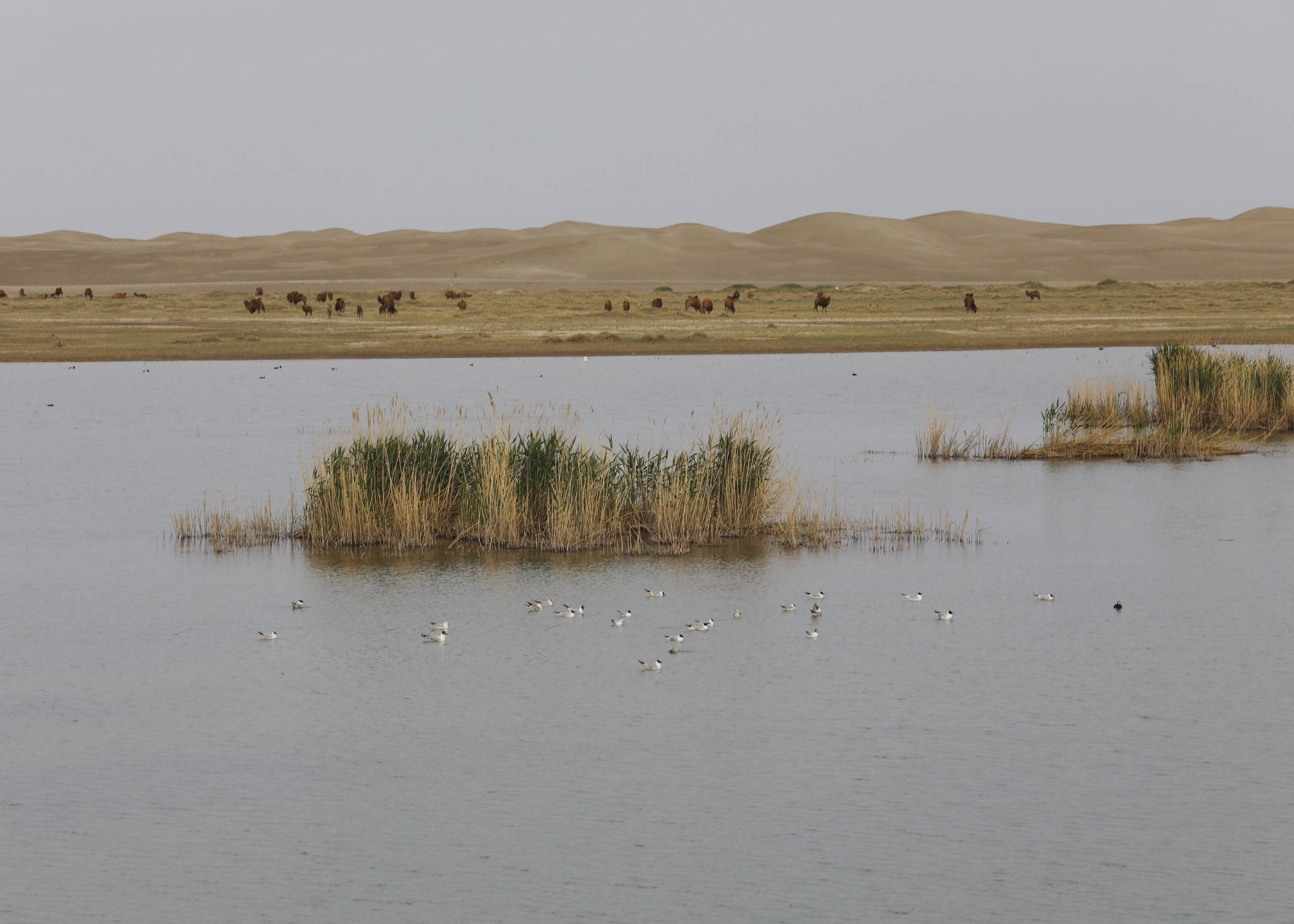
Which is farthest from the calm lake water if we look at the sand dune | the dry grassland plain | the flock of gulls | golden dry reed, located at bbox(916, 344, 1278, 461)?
the sand dune

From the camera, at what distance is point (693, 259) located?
17388 centimetres

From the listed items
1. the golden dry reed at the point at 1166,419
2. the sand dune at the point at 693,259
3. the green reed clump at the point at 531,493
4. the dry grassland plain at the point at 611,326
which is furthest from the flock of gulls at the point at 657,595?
the sand dune at the point at 693,259

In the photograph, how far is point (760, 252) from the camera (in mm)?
179125

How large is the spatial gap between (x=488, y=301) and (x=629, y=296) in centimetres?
1294

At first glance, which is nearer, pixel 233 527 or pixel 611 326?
pixel 233 527

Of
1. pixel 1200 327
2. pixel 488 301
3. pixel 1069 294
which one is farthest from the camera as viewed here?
pixel 1069 294

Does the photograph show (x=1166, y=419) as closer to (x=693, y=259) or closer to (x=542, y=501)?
(x=542, y=501)

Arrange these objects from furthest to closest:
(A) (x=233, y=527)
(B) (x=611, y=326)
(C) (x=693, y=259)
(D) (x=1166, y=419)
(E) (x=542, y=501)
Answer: (C) (x=693, y=259), (B) (x=611, y=326), (D) (x=1166, y=419), (A) (x=233, y=527), (E) (x=542, y=501)

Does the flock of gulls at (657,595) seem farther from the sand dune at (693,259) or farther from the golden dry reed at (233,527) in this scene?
the sand dune at (693,259)

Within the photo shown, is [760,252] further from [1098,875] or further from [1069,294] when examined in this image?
[1098,875]

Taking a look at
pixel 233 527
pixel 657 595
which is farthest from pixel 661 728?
pixel 233 527

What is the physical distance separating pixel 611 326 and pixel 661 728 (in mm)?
48724

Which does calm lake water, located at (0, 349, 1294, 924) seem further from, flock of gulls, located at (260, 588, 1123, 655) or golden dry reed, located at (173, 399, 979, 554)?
golden dry reed, located at (173, 399, 979, 554)

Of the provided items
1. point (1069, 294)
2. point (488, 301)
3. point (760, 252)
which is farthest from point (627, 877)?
point (760, 252)
